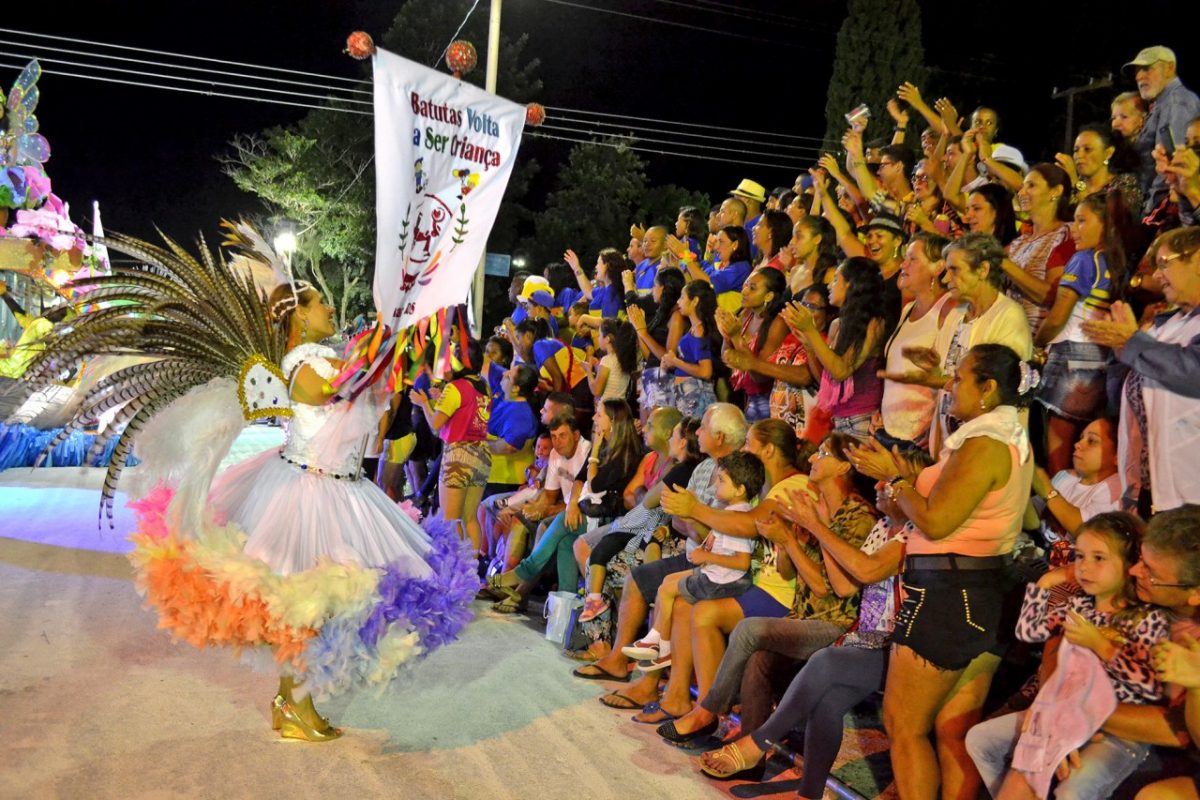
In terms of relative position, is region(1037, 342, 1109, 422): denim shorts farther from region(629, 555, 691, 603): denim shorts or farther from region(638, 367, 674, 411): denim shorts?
region(638, 367, 674, 411): denim shorts

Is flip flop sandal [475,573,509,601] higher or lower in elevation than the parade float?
lower

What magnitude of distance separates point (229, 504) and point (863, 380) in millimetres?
3227

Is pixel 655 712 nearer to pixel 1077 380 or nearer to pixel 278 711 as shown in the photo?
pixel 278 711

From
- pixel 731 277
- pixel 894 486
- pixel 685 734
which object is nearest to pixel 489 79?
pixel 731 277

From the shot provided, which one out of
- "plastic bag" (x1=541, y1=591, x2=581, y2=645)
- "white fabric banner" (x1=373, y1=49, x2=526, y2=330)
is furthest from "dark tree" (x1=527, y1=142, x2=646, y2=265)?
"white fabric banner" (x1=373, y1=49, x2=526, y2=330)

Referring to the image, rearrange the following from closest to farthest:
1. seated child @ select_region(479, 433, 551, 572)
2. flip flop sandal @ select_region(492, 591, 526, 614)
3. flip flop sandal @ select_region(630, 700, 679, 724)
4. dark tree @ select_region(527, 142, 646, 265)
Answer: flip flop sandal @ select_region(630, 700, 679, 724) → flip flop sandal @ select_region(492, 591, 526, 614) → seated child @ select_region(479, 433, 551, 572) → dark tree @ select_region(527, 142, 646, 265)

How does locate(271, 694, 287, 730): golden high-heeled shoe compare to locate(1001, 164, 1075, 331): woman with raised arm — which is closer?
locate(271, 694, 287, 730): golden high-heeled shoe

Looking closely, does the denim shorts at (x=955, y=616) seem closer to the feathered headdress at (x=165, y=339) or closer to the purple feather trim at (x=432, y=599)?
the purple feather trim at (x=432, y=599)

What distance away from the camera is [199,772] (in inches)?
170

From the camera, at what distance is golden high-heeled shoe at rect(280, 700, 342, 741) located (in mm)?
4781

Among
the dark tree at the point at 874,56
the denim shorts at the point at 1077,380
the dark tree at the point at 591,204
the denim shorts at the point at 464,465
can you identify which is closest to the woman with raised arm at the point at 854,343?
the denim shorts at the point at 1077,380

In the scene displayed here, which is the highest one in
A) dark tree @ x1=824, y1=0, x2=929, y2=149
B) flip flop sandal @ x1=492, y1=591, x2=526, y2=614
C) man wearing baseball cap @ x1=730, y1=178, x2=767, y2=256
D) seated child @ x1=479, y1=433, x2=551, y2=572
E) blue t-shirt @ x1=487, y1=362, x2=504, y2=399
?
dark tree @ x1=824, y1=0, x2=929, y2=149

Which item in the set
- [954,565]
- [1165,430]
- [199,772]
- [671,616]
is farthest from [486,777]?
[1165,430]

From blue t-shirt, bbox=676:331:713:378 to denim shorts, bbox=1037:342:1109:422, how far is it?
262 cm
